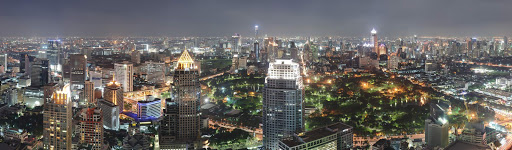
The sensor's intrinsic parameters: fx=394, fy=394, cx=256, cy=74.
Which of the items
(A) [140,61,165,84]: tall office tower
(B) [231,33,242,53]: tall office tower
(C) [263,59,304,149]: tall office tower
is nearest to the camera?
(C) [263,59,304,149]: tall office tower

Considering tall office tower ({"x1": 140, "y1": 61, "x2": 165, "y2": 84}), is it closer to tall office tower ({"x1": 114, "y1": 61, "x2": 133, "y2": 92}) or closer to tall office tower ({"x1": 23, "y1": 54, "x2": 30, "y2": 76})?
tall office tower ({"x1": 114, "y1": 61, "x2": 133, "y2": 92})

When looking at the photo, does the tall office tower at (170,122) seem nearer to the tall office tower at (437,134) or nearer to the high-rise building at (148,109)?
the high-rise building at (148,109)

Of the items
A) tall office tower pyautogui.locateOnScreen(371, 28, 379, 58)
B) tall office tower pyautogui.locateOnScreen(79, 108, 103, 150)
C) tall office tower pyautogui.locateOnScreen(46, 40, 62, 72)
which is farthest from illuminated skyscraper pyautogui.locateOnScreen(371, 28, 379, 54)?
tall office tower pyautogui.locateOnScreen(79, 108, 103, 150)

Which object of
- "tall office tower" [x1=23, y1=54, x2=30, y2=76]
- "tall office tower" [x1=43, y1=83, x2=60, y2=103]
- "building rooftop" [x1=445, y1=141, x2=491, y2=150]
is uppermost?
"tall office tower" [x1=23, y1=54, x2=30, y2=76]

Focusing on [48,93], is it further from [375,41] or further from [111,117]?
[375,41]

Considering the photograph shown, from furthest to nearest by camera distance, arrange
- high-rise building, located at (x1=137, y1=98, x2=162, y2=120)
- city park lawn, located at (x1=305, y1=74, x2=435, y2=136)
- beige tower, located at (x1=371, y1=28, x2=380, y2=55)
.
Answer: beige tower, located at (x1=371, y1=28, x2=380, y2=55)
high-rise building, located at (x1=137, y1=98, x2=162, y2=120)
city park lawn, located at (x1=305, y1=74, x2=435, y2=136)

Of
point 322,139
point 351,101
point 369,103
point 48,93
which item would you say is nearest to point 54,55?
point 48,93

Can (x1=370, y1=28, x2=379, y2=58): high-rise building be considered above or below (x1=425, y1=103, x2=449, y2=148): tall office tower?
above
